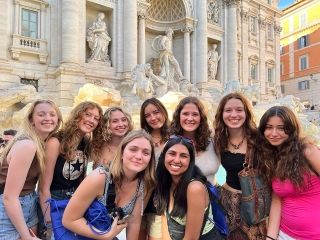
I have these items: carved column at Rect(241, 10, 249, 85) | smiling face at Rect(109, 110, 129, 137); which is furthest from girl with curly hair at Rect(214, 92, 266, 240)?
carved column at Rect(241, 10, 249, 85)

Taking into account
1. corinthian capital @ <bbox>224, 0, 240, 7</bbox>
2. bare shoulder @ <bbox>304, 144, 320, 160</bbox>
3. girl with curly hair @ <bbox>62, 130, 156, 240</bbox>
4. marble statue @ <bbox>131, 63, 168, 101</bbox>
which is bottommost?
girl with curly hair @ <bbox>62, 130, 156, 240</bbox>

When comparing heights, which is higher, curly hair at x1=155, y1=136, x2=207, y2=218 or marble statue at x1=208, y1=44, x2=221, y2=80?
marble statue at x1=208, y1=44, x2=221, y2=80

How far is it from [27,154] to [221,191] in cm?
149

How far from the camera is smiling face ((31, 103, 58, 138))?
2.65 m

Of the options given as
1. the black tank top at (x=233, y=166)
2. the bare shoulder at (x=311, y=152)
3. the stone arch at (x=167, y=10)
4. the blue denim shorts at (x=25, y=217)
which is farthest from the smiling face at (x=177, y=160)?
the stone arch at (x=167, y=10)

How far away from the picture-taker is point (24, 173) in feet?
7.49

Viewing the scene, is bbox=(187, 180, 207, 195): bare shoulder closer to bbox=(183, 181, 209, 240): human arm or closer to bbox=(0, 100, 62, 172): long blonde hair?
bbox=(183, 181, 209, 240): human arm

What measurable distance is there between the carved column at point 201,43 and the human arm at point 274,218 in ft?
56.5

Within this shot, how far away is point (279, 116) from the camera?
97.1 inches

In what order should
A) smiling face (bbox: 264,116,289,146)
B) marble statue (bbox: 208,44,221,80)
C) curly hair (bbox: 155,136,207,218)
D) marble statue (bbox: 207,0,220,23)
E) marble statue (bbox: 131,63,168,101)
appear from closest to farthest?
curly hair (bbox: 155,136,207,218) < smiling face (bbox: 264,116,289,146) < marble statue (bbox: 131,63,168,101) < marble statue (bbox: 208,44,221,80) < marble statue (bbox: 207,0,220,23)

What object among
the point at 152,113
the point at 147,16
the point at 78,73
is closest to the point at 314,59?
the point at 147,16

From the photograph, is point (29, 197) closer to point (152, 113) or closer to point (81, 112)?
point (81, 112)

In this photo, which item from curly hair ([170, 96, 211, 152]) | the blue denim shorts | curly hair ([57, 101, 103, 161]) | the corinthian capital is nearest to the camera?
the blue denim shorts

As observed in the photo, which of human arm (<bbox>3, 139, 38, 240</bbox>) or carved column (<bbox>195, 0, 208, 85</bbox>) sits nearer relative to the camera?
human arm (<bbox>3, 139, 38, 240</bbox>)
